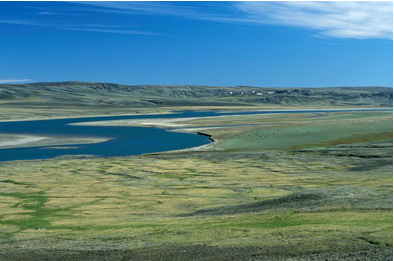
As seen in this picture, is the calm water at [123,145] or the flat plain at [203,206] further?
the calm water at [123,145]

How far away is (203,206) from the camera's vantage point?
3547 centimetres

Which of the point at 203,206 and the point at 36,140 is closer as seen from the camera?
the point at 203,206

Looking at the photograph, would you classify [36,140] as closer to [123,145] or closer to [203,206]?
[123,145]

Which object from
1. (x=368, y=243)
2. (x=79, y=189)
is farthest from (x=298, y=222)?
(x=79, y=189)

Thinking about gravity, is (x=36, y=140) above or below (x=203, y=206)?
above

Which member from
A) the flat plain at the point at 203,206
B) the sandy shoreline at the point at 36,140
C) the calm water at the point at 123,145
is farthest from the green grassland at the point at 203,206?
the sandy shoreline at the point at 36,140

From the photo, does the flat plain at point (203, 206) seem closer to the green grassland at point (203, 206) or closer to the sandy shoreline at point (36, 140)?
the green grassland at point (203, 206)

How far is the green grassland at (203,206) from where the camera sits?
21.5 metres

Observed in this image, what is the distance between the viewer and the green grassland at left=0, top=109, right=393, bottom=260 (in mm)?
21516

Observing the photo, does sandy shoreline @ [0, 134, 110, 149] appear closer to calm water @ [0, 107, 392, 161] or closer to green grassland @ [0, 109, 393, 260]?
calm water @ [0, 107, 392, 161]

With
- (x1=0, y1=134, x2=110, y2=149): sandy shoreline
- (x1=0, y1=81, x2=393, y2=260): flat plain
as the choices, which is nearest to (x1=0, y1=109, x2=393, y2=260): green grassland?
A: (x1=0, y1=81, x2=393, y2=260): flat plain

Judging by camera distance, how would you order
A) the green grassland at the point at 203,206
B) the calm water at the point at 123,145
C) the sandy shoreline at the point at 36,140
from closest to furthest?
the green grassland at the point at 203,206, the calm water at the point at 123,145, the sandy shoreline at the point at 36,140

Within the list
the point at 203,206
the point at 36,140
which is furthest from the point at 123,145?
the point at 203,206

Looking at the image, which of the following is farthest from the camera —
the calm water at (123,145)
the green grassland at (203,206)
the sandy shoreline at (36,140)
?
the sandy shoreline at (36,140)
